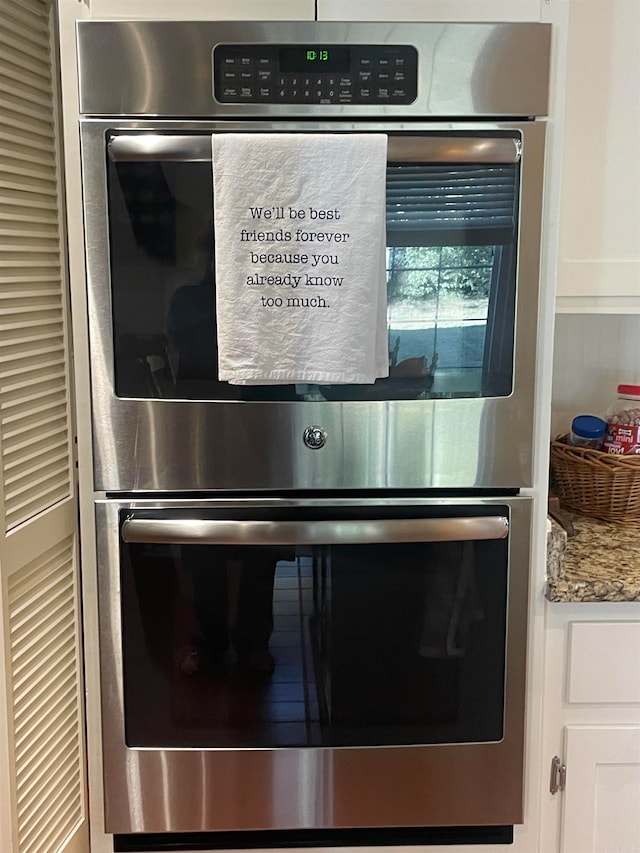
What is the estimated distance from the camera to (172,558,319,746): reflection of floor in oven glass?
1.30 m

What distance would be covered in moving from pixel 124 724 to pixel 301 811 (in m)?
0.34

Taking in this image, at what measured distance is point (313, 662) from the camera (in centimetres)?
131

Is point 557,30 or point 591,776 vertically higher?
point 557,30

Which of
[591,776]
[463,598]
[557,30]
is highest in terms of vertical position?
[557,30]

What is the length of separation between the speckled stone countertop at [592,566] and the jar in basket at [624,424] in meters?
0.18

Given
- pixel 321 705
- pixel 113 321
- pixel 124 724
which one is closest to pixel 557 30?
pixel 113 321

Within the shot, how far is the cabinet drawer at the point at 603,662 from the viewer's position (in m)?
1.32

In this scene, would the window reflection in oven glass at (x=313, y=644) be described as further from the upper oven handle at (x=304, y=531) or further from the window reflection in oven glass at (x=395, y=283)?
the window reflection in oven glass at (x=395, y=283)

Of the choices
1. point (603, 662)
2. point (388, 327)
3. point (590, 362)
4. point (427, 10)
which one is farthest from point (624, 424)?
point (427, 10)

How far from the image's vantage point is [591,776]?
137cm

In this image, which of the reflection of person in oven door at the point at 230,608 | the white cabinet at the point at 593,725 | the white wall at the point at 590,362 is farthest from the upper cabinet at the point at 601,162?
the reflection of person in oven door at the point at 230,608

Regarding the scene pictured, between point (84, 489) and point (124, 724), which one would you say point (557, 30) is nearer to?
point (84, 489)

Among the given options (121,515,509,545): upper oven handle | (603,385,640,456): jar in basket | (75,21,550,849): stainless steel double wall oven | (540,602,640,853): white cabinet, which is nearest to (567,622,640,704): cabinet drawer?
(540,602,640,853): white cabinet

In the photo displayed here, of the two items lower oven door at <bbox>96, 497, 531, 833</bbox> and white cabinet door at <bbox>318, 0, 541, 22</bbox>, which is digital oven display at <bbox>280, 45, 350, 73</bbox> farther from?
lower oven door at <bbox>96, 497, 531, 833</bbox>
